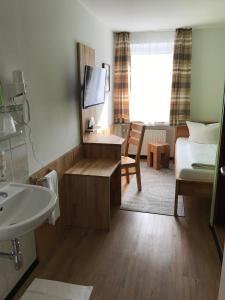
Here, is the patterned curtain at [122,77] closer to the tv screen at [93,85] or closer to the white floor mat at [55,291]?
the tv screen at [93,85]

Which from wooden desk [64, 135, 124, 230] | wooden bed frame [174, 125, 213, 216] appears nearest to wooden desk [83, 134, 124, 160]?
wooden desk [64, 135, 124, 230]

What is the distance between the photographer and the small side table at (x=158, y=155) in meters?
4.52

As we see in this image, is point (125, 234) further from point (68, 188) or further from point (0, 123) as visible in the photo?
point (0, 123)

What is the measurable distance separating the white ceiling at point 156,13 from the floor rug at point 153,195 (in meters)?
2.39

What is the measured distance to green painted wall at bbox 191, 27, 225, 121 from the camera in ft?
14.3

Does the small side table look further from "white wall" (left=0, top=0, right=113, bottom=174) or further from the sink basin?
the sink basin

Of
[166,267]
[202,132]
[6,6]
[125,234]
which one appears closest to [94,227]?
[125,234]

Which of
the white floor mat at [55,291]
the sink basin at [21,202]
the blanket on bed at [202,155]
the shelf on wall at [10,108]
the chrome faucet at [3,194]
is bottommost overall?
the white floor mat at [55,291]

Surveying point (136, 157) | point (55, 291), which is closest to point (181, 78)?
point (136, 157)

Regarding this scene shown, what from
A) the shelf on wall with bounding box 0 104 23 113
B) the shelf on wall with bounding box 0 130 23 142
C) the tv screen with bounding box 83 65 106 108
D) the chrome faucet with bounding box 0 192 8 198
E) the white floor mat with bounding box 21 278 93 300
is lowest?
the white floor mat with bounding box 21 278 93 300

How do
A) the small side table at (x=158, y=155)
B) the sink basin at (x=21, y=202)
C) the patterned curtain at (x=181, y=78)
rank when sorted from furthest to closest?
the small side table at (x=158, y=155)
the patterned curtain at (x=181, y=78)
the sink basin at (x=21, y=202)

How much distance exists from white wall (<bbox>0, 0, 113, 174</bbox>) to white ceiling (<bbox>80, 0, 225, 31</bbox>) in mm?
323

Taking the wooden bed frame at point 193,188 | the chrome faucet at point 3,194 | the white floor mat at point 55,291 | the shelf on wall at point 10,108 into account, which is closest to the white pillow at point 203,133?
the wooden bed frame at point 193,188

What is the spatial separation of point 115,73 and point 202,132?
6.21 feet
